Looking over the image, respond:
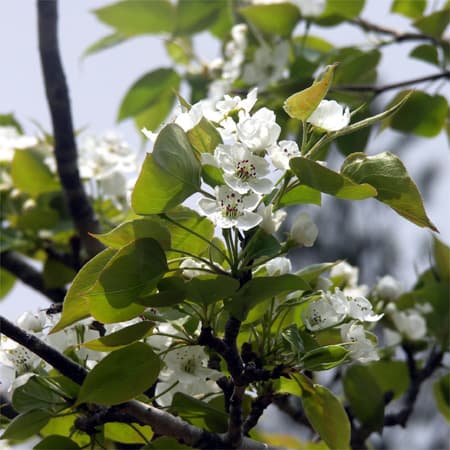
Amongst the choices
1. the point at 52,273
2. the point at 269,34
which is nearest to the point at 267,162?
the point at 52,273

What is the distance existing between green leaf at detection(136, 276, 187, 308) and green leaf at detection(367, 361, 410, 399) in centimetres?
70

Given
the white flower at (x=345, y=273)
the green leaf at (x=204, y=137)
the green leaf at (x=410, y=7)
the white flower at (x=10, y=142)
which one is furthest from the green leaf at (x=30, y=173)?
the green leaf at (x=204, y=137)

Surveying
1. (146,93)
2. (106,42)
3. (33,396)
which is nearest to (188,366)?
(33,396)

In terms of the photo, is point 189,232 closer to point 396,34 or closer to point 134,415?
point 134,415

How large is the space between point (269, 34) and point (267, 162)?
96cm

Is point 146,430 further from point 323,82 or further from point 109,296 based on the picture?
point 323,82

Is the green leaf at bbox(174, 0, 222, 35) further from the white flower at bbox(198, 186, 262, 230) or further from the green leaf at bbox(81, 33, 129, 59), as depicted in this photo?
the white flower at bbox(198, 186, 262, 230)

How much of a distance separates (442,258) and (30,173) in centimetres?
65

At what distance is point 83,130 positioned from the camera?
1561 millimetres

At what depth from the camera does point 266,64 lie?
1633 millimetres

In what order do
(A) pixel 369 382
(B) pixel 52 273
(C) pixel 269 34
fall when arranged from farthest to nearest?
(C) pixel 269 34, (B) pixel 52 273, (A) pixel 369 382

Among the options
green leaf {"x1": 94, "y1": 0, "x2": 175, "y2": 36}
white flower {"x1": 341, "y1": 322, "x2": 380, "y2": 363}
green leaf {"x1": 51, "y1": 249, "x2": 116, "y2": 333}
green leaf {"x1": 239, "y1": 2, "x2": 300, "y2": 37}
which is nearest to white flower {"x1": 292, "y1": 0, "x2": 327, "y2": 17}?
green leaf {"x1": 239, "y1": 2, "x2": 300, "y2": 37}

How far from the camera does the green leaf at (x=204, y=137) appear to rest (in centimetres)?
74

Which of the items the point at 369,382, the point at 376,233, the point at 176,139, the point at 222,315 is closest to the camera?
the point at 176,139
